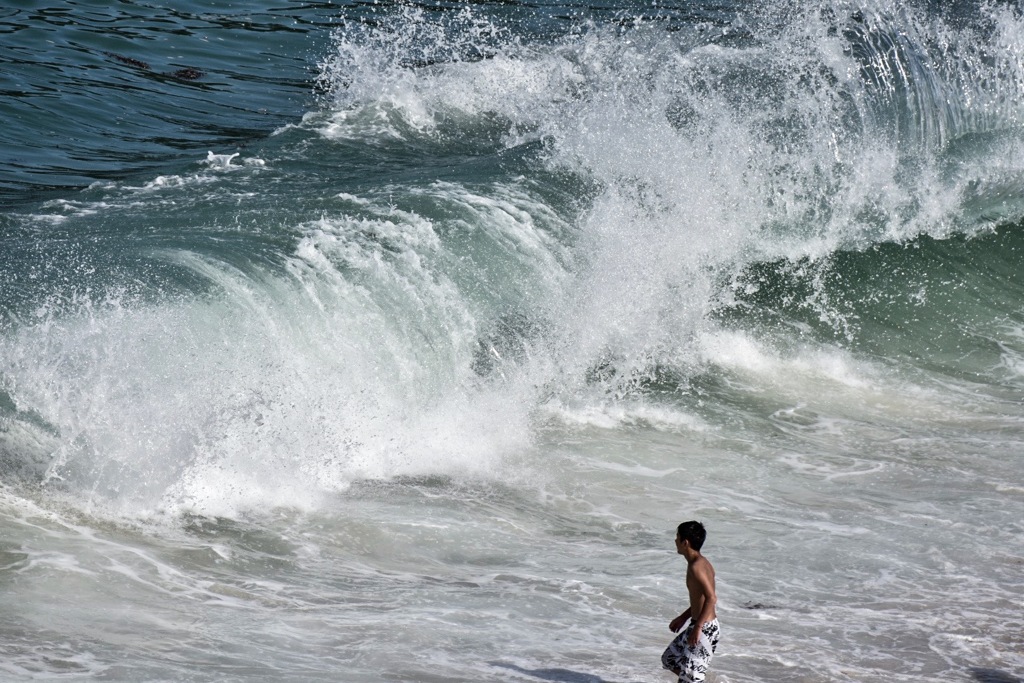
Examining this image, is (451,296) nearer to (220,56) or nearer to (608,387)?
(608,387)

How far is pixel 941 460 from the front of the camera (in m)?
7.54

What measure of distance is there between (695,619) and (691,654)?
136 millimetres

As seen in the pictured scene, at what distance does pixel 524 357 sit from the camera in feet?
27.8

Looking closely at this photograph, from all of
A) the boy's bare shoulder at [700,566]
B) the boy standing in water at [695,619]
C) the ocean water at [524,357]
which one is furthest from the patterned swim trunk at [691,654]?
the ocean water at [524,357]

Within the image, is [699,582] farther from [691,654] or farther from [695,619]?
[691,654]

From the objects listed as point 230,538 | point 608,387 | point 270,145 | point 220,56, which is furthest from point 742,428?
point 220,56

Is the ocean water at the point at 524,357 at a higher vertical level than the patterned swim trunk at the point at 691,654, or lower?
higher

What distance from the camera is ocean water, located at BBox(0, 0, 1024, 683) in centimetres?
542

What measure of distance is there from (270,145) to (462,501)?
6335mm

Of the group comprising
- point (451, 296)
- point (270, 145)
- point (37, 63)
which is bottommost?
point (451, 296)

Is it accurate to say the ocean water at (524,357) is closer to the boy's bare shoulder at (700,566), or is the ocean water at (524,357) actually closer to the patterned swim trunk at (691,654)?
the patterned swim trunk at (691,654)

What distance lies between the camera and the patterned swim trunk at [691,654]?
Answer: 14.9 ft

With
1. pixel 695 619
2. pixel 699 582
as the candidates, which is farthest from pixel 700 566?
pixel 695 619

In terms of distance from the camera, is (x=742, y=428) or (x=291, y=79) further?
(x=291, y=79)
